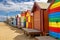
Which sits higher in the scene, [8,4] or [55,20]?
[8,4]

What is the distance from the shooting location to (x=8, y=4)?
53.5 m

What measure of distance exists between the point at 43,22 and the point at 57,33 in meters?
3.93

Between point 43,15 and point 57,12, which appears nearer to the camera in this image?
point 57,12

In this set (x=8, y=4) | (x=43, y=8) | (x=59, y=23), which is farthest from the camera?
(x=8, y=4)

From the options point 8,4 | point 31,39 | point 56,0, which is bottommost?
point 31,39

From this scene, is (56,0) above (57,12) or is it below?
above

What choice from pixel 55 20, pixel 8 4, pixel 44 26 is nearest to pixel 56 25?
pixel 55 20

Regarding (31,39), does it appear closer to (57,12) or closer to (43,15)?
(43,15)

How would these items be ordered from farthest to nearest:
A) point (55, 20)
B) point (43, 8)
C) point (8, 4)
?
point (8, 4)
point (43, 8)
point (55, 20)

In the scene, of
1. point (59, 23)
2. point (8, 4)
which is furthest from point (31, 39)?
point (8, 4)

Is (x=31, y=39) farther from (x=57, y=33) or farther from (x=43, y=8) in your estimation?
(x=57, y=33)

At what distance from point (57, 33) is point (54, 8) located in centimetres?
141

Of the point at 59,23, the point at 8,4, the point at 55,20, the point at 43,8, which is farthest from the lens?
the point at 8,4

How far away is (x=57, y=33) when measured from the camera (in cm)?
723
